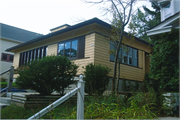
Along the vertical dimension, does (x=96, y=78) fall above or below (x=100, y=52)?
below

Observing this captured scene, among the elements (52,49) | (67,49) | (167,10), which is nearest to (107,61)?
(67,49)

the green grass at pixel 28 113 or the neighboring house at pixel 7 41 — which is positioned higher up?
the neighboring house at pixel 7 41

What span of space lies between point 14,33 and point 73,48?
15.2 m

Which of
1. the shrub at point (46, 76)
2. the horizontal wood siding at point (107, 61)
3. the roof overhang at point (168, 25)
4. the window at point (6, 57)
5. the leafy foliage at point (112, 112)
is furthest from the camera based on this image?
the window at point (6, 57)

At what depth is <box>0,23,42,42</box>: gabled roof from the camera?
20672 millimetres

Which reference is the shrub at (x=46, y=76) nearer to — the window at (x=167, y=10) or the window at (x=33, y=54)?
the window at (x=33, y=54)

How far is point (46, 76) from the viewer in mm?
5445

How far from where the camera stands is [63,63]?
5785mm

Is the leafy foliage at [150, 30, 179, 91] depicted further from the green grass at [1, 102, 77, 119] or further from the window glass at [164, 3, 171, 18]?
the green grass at [1, 102, 77, 119]

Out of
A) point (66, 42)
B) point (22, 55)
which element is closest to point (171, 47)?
point (66, 42)

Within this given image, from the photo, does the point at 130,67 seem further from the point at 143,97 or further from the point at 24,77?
the point at 24,77

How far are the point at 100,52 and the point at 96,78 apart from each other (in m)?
3.05

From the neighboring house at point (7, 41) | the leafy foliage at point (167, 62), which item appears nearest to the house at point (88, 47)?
the leafy foliage at point (167, 62)

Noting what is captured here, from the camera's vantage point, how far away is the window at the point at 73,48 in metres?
9.77
